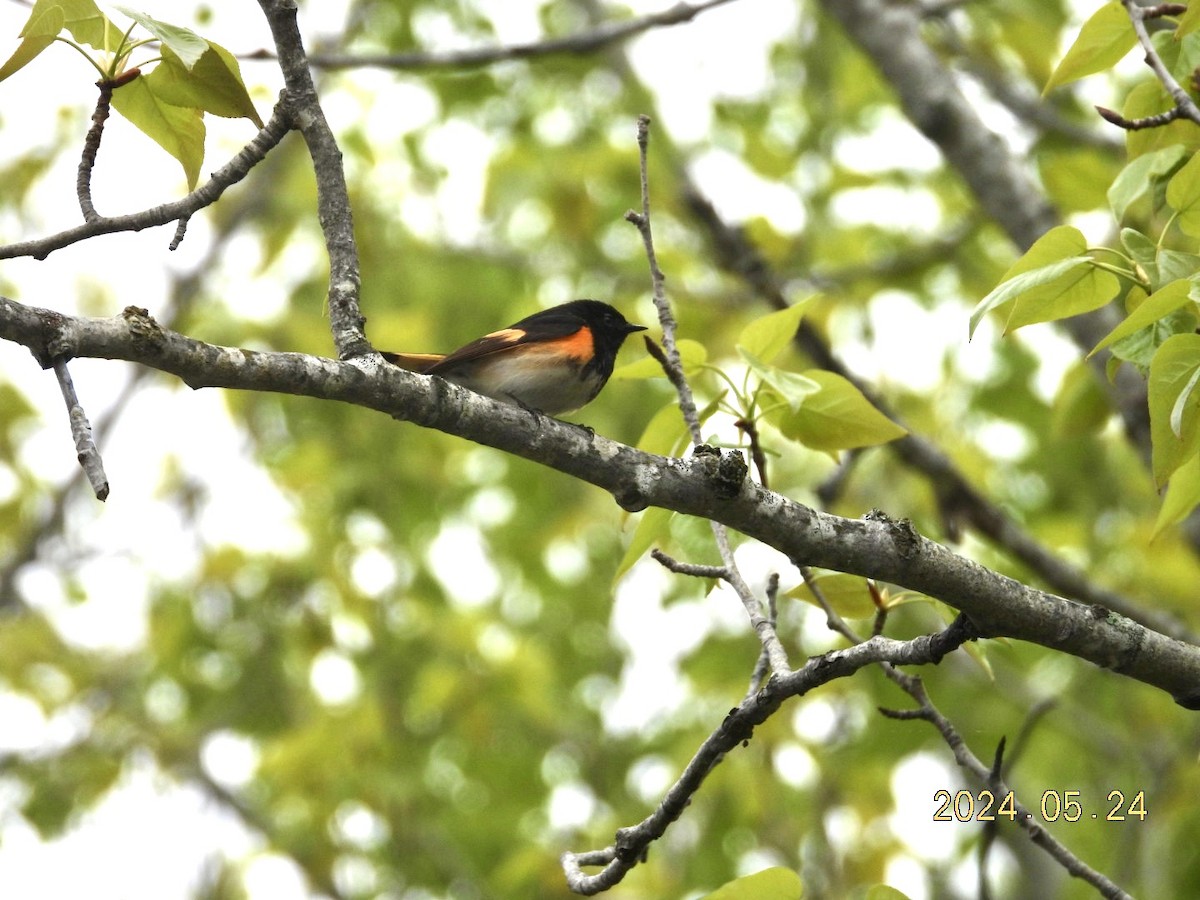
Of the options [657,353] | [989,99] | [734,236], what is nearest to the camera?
[657,353]

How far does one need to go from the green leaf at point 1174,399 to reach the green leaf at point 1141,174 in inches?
27.2

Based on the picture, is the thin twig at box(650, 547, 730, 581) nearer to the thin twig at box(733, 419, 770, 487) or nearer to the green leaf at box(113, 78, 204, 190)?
the thin twig at box(733, 419, 770, 487)

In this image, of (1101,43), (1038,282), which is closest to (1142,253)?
(1038,282)

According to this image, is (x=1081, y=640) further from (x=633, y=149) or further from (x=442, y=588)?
(x=442, y=588)

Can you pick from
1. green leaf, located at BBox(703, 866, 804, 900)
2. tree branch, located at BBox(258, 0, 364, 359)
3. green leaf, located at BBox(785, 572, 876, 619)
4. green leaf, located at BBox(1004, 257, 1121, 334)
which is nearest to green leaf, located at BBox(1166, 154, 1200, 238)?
green leaf, located at BBox(1004, 257, 1121, 334)

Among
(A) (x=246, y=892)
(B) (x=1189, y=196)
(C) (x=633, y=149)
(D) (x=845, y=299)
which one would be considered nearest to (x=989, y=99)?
(D) (x=845, y=299)

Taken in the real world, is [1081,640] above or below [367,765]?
below

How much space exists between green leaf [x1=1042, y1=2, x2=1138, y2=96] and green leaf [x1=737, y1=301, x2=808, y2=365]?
2.70 feet

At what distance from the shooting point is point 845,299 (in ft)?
24.7

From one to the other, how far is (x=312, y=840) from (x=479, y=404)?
20.9 ft

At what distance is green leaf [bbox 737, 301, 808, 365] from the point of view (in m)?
3.10

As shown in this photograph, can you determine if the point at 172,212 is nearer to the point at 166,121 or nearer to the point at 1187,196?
the point at 166,121

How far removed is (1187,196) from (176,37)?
2.13 m

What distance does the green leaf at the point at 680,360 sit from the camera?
3.21 metres
